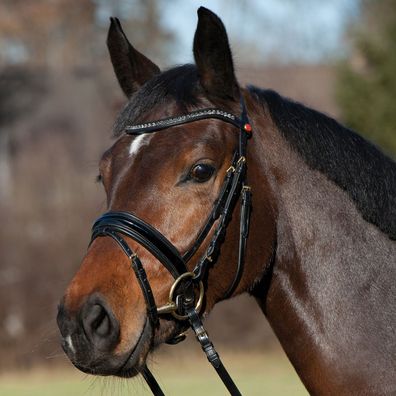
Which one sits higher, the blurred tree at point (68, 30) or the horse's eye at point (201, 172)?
the blurred tree at point (68, 30)

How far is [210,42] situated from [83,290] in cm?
126

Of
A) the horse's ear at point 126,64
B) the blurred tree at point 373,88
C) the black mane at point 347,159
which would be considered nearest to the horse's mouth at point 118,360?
the black mane at point 347,159

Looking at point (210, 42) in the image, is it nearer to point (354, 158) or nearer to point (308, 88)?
point (354, 158)

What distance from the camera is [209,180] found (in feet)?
11.5

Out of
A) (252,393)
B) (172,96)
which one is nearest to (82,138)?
(252,393)

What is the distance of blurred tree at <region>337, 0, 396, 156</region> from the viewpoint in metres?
20.8

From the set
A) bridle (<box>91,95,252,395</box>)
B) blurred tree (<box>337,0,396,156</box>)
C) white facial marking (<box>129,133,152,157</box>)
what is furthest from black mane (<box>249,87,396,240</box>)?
blurred tree (<box>337,0,396,156</box>)

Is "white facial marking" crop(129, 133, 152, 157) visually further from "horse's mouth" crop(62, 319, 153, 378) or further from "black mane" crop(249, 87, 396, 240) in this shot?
"horse's mouth" crop(62, 319, 153, 378)

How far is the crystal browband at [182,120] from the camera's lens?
3.59 metres

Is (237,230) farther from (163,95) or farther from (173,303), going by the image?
(163,95)

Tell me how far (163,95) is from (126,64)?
0.54 meters

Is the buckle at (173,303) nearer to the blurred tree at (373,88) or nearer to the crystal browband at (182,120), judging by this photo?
the crystal browband at (182,120)

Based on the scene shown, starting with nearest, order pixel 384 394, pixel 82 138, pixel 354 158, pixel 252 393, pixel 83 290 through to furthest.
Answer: pixel 83 290, pixel 384 394, pixel 354 158, pixel 252 393, pixel 82 138

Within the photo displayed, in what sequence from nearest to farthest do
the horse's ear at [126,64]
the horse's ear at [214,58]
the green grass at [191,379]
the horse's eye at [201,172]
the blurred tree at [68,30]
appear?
the horse's eye at [201,172] → the horse's ear at [214,58] → the horse's ear at [126,64] → the green grass at [191,379] → the blurred tree at [68,30]
